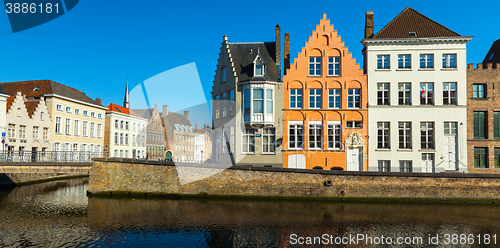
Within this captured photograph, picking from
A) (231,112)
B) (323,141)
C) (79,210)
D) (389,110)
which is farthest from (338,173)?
(79,210)

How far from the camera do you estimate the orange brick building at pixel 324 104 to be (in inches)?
1178

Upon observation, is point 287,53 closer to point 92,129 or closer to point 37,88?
point 37,88

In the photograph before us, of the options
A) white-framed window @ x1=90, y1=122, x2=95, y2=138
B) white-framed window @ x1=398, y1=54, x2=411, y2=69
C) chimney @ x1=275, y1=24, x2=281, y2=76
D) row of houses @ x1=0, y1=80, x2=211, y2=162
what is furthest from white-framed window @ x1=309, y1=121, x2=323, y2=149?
white-framed window @ x1=90, y1=122, x2=95, y2=138

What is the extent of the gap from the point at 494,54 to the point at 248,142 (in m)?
24.9

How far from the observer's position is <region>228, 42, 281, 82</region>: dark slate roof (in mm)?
30469

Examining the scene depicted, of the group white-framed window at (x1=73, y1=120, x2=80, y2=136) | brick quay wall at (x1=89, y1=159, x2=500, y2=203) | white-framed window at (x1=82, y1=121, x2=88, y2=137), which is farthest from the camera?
white-framed window at (x1=82, y1=121, x2=88, y2=137)

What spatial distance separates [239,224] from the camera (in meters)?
18.0

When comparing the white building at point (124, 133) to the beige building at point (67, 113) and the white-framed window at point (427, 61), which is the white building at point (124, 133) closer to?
the beige building at point (67, 113)

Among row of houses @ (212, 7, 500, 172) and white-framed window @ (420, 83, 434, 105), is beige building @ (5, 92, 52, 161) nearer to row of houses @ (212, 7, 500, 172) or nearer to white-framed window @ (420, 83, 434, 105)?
row of houses @ (212, 7, 500, 172)

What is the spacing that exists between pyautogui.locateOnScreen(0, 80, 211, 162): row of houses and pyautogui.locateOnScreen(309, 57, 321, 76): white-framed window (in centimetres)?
1053

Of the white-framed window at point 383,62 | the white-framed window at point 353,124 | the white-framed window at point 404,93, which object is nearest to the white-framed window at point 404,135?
the white-framed window at point 404,93

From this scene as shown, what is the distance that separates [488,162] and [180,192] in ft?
82.3

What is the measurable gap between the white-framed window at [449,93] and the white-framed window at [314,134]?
10706 millimetres

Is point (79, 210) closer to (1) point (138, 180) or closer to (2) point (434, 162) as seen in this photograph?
(1) point (138, 180)
